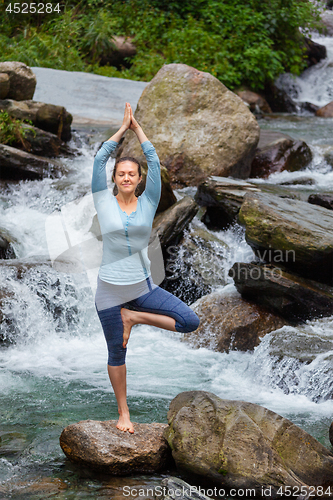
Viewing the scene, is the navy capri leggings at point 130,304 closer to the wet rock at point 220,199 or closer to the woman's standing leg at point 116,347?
the woman's standing leg at point 116,347

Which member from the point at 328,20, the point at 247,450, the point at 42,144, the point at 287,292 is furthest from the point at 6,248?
the point at 328,20

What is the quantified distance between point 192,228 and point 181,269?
2.31ft

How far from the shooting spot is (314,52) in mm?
18156

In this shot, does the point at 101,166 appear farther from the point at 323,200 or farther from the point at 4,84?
the point at 4,84

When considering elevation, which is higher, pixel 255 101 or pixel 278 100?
pixel 278 100

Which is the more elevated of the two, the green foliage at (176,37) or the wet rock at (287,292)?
the green foliage at (176,37)

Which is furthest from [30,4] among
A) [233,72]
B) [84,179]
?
[84,179]

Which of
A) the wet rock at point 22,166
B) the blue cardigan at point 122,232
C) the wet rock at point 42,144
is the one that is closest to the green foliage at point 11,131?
the wet rock at point 42,144

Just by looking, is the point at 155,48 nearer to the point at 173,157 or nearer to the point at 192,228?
the point at 173,157

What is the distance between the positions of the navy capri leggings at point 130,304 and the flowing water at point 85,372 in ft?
3.12

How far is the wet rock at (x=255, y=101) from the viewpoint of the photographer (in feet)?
50.1

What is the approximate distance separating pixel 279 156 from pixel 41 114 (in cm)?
467

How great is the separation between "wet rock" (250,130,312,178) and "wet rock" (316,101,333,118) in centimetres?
558

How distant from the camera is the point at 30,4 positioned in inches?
690
